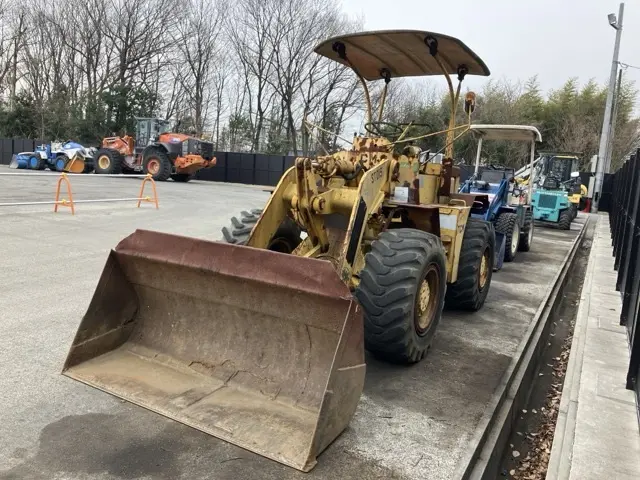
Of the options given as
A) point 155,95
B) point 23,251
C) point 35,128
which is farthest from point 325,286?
point 35,128

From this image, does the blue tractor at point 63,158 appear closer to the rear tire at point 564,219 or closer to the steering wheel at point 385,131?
the rear tire at point 564,219

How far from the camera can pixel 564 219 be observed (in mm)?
16969

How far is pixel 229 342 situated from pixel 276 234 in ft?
4.77

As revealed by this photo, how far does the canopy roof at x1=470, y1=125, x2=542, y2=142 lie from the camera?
29.8 feet

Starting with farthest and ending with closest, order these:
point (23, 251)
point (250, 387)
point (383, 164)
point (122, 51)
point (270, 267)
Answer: point (122, 51), point (23, 251), point (383, 164), point (250, 387), point (270, 267)

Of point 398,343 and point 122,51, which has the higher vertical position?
point 122,51

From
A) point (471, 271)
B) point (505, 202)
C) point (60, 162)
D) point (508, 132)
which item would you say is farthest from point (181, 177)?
point (471, 271)

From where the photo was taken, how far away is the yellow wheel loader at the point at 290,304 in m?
A: 3.06

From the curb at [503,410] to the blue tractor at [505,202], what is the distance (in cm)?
244

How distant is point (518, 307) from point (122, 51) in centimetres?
3455

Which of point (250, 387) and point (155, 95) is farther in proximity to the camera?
point (155, 95)

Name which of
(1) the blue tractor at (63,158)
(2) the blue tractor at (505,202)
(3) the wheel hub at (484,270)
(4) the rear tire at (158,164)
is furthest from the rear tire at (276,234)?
(1) the blue tractor at (63,158)

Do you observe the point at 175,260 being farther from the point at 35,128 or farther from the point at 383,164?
the point at 35,128

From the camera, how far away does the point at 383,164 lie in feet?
15.3
